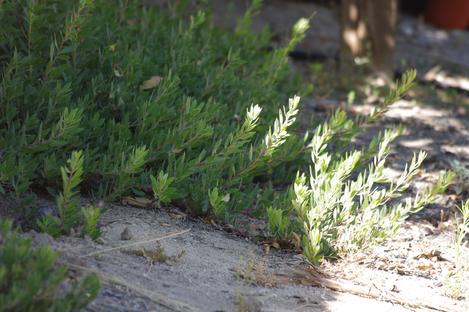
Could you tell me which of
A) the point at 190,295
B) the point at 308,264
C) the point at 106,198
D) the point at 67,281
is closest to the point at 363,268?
the point at 308,264

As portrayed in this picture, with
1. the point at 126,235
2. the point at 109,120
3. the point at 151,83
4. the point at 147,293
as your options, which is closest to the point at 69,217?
the point at 126,235

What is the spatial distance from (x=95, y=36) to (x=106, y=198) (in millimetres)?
906

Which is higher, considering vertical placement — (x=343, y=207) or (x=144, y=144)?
(x=144, y=144)

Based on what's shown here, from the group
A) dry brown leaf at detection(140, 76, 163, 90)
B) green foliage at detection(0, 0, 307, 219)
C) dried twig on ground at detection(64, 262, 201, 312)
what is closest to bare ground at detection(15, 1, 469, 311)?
dried twig on ground at detection(64, 262, 201, 312)

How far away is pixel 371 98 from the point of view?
227 inches

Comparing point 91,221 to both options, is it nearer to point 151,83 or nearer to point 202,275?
point 202,275

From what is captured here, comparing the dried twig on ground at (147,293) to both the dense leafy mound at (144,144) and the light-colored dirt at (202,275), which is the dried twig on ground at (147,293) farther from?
the dense leafy mound at (144,144)

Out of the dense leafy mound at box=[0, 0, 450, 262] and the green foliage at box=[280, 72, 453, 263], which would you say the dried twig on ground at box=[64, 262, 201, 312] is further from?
the green foliage at box=[280, 72, 453, 263]

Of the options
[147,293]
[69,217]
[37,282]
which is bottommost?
[147,293]

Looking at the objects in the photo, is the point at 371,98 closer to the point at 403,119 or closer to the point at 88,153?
the point at 403,119

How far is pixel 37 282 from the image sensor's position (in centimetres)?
211

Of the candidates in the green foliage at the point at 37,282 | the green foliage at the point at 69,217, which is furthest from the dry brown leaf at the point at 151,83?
the green foliage at the point at 37,282

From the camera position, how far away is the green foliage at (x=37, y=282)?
2113 mm

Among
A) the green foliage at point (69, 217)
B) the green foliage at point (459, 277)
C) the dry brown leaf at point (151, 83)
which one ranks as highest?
the dry brown leaf at point (151, 83)
